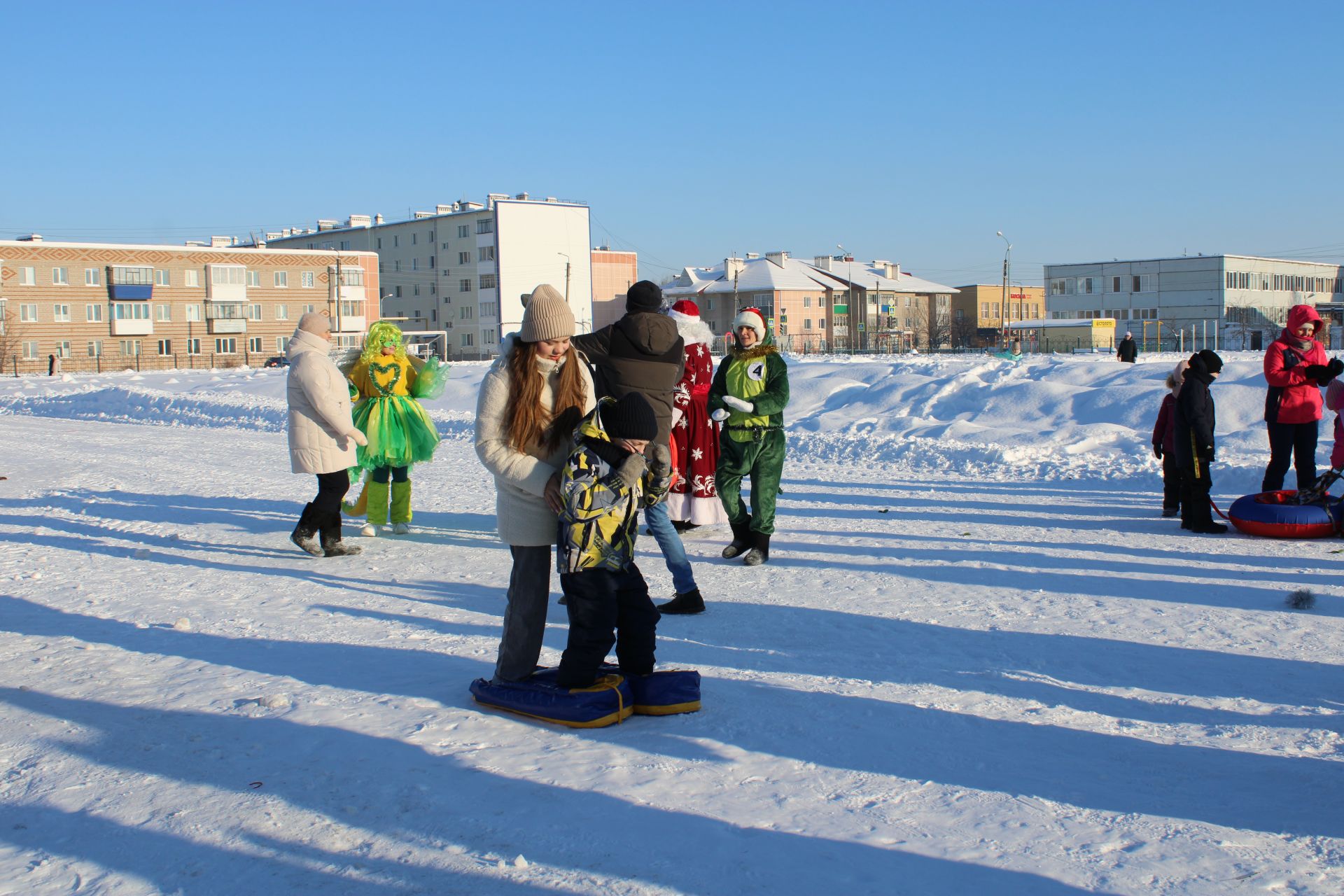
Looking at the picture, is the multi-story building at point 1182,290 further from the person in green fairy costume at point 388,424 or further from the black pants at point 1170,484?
the person in green fairy costume at point 388,424

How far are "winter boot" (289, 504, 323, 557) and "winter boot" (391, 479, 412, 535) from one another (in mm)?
947

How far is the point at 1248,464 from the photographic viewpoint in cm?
1141

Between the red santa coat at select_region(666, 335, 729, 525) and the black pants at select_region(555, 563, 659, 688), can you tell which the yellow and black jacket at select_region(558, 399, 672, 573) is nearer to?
the black pants at select_region(555, 563, 659, 688)

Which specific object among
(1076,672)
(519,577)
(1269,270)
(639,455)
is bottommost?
(1076,672)

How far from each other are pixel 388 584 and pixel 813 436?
9829 millimetres

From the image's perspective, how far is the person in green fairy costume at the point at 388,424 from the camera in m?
8.64

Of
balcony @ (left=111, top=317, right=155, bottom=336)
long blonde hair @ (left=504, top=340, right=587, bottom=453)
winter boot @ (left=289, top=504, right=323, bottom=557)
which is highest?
balcony @ (left=111, top=317, right=155, bottom=336)

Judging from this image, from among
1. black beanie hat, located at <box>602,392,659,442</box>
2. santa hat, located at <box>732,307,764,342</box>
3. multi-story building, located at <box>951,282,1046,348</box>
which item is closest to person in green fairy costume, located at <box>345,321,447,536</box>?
santa hat, located at <box>732,307,764,342</box>

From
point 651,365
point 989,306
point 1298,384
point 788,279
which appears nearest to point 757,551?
point 651,365

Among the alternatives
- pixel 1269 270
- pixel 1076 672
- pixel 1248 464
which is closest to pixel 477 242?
pixel 1269 270

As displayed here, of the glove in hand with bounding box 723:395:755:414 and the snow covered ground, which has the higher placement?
the glove in hand with bounding box 723:395:755:414

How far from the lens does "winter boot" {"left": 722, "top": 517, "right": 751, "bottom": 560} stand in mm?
7816

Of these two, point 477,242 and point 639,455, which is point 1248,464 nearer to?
point 639,455

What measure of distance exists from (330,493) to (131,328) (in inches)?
3030
